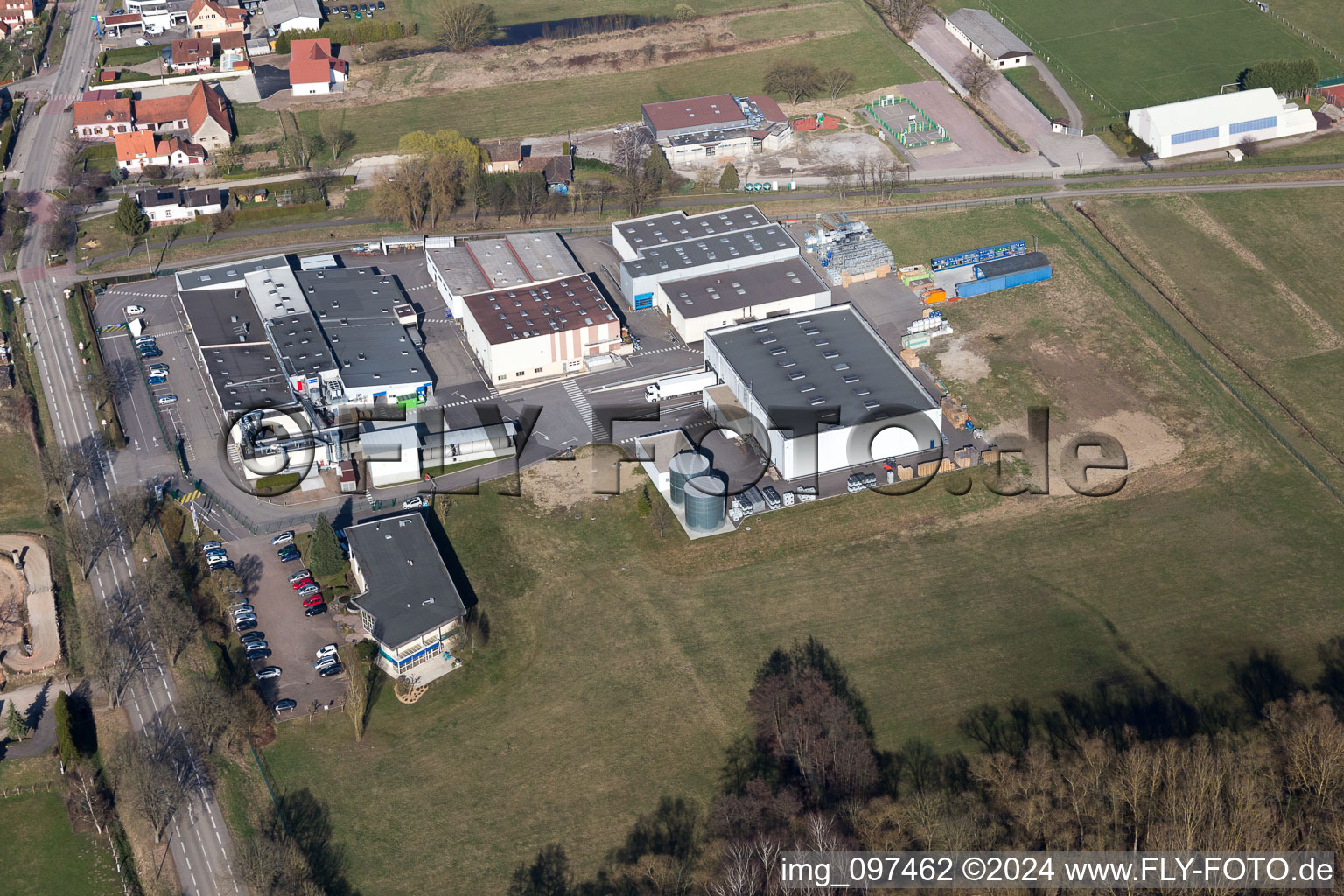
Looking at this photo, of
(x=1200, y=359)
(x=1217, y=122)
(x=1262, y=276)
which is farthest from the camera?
(x=1217, y=122)

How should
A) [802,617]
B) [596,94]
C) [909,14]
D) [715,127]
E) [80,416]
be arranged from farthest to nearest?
[909,14]
[596,94]
[715,127]
[80,416]
[802,617]

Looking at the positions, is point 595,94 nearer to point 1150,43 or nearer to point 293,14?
point 293,14

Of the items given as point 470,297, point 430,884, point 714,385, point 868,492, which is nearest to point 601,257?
point 470,297

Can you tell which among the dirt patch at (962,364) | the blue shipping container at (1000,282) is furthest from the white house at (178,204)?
the blue shipping container at (1000,282)

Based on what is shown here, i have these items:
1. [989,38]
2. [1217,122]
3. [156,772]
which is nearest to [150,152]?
[156,772]

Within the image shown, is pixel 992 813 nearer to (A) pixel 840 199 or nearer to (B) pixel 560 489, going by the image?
(B) pixel 560 489

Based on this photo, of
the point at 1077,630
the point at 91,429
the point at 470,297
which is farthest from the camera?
the point at 470,297
